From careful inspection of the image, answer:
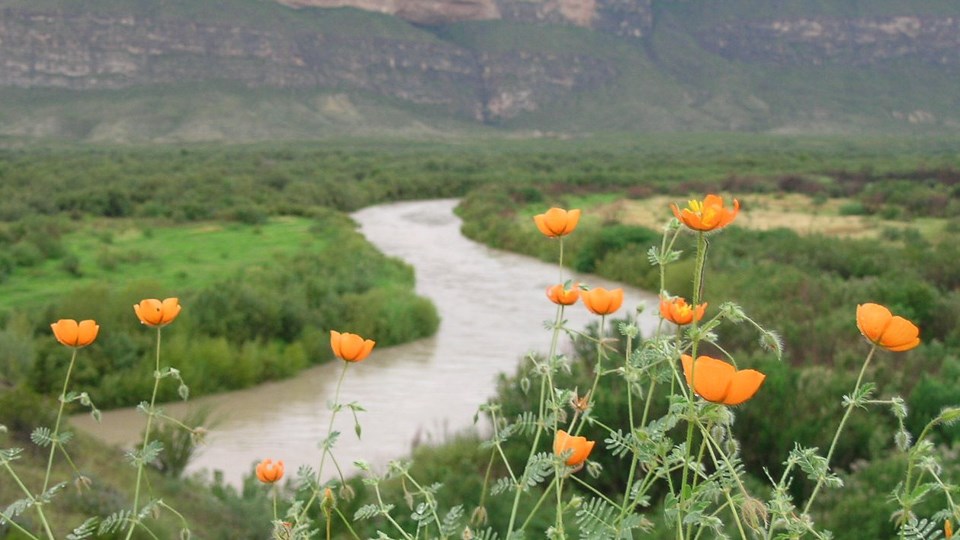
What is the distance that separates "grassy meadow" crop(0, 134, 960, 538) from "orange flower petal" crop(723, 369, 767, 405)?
0.25m

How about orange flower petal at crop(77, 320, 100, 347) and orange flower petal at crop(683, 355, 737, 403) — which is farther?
orange flower petal at crop(77, 320, 100, 347)

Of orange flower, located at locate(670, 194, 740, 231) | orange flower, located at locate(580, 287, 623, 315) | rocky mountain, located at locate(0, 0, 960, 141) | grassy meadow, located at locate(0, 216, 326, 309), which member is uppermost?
orange flower, located at locate(670, 194, 740, 231)

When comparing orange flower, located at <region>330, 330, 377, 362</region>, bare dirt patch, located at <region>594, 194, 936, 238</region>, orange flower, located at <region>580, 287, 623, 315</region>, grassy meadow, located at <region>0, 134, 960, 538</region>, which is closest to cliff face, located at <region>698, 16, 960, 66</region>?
grassy meadow, located at <region>0, 134, 960, 538</region>

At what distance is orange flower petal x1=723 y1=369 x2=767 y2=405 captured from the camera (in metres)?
1.40

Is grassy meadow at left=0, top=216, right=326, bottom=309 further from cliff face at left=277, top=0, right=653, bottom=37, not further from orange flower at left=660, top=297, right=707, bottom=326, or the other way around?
cliff face at left=277, top=0, right=653, bottom=37

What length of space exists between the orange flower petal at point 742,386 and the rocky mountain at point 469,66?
9235cm

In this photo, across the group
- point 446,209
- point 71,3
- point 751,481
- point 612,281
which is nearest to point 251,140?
point 71,3

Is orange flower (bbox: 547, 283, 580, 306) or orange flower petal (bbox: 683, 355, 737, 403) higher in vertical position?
orange flower petal (bbox: 683, 355, 737, 403)

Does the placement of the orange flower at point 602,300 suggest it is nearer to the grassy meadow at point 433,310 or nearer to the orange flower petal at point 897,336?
the grassy meadow at point 433,310

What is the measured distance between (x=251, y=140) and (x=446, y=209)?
61141mm

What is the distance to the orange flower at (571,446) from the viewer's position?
1.84 metres

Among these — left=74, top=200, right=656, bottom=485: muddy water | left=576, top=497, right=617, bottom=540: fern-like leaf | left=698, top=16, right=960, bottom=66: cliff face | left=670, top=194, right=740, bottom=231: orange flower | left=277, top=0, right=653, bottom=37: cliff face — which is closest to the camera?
left=670, top=194, right=740, bottom=231: orange flower

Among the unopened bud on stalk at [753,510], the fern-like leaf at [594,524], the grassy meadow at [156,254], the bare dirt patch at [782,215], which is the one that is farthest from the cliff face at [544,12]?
the unopened bud on stalk at [753,510]

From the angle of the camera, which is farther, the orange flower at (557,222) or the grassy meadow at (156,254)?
the grassy meadow at (156,254)
